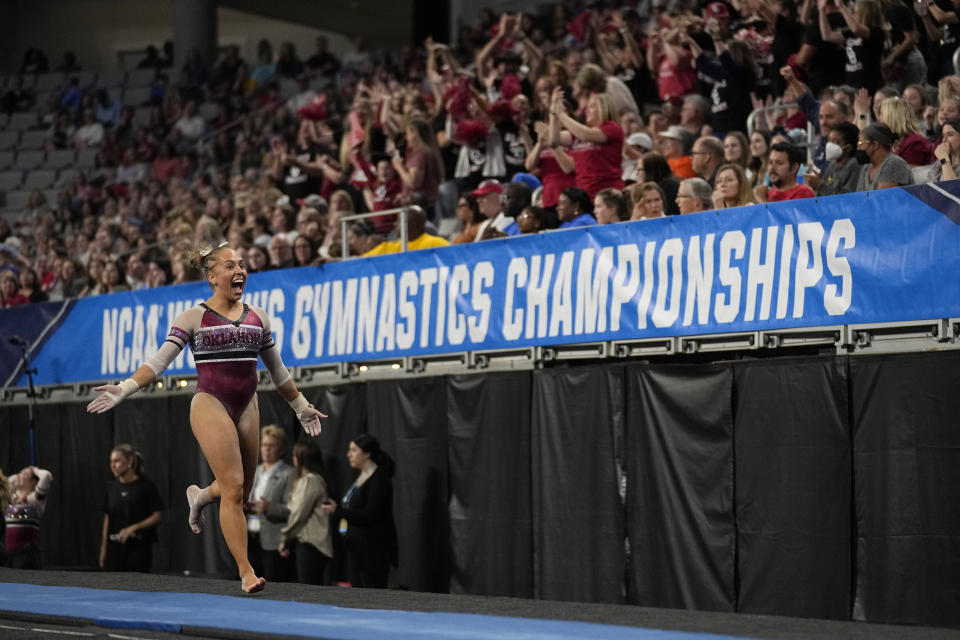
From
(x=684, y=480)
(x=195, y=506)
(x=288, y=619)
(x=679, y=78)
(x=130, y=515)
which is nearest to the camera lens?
(x=288, y=619)

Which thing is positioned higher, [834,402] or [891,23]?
[891,23]

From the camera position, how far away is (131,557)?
13.1 metres

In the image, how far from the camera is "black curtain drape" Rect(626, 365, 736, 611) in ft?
30.2

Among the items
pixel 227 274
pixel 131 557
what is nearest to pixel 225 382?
pixel 227 274

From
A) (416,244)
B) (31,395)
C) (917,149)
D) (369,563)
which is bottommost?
(369,563)

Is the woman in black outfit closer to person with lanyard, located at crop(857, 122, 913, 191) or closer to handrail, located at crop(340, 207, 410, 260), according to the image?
handrail, located at crop(340, 207, 410, 260)

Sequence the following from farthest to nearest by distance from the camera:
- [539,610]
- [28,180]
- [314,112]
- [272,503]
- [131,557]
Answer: [28,180] < [314,112] < [131,557] < [272,503] < [539,610]

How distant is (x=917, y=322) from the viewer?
838 centimetres

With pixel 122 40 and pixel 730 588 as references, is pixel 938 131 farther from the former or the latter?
pixel 122 40

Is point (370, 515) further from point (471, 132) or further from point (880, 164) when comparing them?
point (471, 132)

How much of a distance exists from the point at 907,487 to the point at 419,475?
452 cm

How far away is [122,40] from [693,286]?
2896 cm

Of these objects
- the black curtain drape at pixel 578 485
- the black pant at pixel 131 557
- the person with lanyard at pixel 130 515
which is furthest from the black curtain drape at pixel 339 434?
the black curtain drape at pixel 578 485

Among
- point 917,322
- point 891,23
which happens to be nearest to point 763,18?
point 891,23
